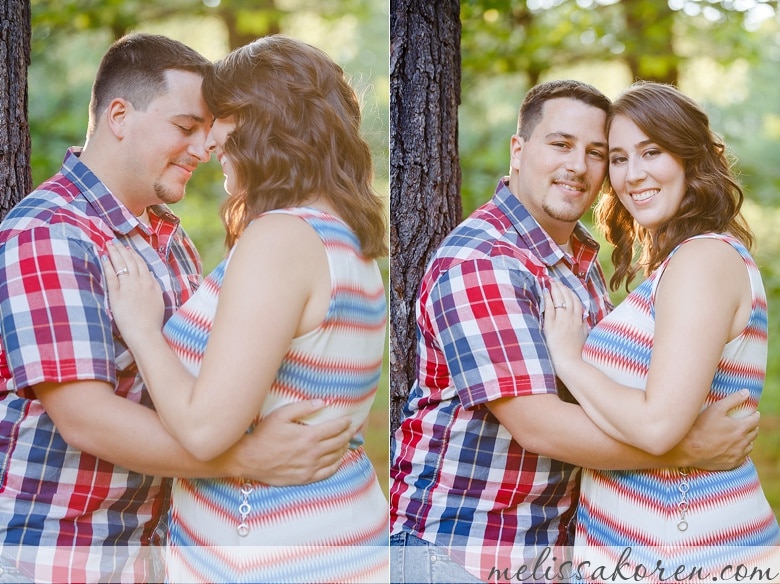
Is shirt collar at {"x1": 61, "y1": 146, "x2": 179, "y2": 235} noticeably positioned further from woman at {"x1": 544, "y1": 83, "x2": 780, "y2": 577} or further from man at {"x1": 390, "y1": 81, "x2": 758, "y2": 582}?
woman at {"x1": 544, "y1": 83, "x2": 780, "y2": 577}

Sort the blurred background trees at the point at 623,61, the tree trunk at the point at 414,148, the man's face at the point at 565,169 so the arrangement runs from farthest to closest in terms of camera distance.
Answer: the blurred background trees at the point at 623,61 → the tree trunk at the point at 414,148 → the man's face at the point at 565,169

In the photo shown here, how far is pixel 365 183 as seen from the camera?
75.4 inches

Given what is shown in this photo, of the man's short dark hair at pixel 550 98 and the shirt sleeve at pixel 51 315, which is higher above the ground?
the man's short dark hair at pixel 550 98

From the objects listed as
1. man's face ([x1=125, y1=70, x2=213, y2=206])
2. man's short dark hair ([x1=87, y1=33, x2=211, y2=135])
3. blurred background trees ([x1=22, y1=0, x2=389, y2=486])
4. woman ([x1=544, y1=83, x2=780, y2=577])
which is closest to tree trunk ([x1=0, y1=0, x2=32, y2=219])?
blurred background trees ([x1=22, y1=0, x2=389, y2=486])

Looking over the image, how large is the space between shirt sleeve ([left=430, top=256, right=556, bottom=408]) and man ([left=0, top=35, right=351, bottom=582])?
0.31 meters

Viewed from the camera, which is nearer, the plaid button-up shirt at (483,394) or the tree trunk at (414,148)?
the plaid button-up shirt at (483,394)

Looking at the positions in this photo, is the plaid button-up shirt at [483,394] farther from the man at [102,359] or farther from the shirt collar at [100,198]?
the shirt collar at [100,198]

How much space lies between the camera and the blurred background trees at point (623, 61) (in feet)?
10.4

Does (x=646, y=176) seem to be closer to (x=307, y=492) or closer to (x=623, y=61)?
(x=307, y=492)

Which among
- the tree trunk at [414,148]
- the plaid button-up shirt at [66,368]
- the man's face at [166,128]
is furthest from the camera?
the tree trunk at [414,148]

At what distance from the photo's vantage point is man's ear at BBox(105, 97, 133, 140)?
194 cm

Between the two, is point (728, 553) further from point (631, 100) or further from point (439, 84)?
point (439, 84)

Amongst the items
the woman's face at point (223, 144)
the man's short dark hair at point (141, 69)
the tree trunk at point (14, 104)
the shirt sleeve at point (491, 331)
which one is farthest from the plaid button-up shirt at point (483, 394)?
the tree trunk at point (14, 104)

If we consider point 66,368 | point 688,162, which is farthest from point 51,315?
point 688,162
